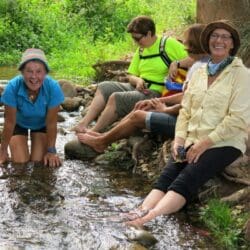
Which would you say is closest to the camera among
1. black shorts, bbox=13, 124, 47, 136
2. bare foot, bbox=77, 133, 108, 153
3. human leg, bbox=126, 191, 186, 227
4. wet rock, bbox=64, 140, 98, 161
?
human leg, bbox=126, 191, 186, 227

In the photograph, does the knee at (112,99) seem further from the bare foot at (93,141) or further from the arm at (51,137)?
the arm at (51,137)

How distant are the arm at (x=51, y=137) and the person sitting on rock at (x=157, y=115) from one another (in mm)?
552

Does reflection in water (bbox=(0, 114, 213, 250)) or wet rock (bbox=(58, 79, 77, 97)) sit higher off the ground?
wet rock (bbox=(58, 79, 77, 97))

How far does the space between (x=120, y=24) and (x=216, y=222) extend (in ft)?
53.0

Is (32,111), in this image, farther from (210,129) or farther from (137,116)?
(210,129)

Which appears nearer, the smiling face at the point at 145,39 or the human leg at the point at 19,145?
the human leg at the point at 19,145

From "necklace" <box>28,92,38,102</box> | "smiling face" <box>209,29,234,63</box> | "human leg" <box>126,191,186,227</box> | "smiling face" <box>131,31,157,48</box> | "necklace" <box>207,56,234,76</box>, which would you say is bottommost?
"human leg" <box>126,191,186,227</box>

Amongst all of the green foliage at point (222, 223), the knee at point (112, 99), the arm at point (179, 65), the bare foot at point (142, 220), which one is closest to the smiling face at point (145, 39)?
the arm at point (179, 65)

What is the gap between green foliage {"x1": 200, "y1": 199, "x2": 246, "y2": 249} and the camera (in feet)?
14.6

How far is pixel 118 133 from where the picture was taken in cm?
662

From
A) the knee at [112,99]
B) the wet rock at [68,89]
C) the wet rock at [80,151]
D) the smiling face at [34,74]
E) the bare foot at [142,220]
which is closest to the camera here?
the bare foot at [142,220]

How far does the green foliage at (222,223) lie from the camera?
14.6 feet

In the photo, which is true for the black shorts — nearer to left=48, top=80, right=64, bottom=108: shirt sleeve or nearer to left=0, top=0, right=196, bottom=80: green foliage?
left=48, top=80, right=64, bottom=108: shirt sleeve

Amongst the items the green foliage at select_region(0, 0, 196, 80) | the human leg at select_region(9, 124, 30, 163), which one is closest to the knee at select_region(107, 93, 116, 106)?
the human leg at select_region(9, 124, 30, 163)
